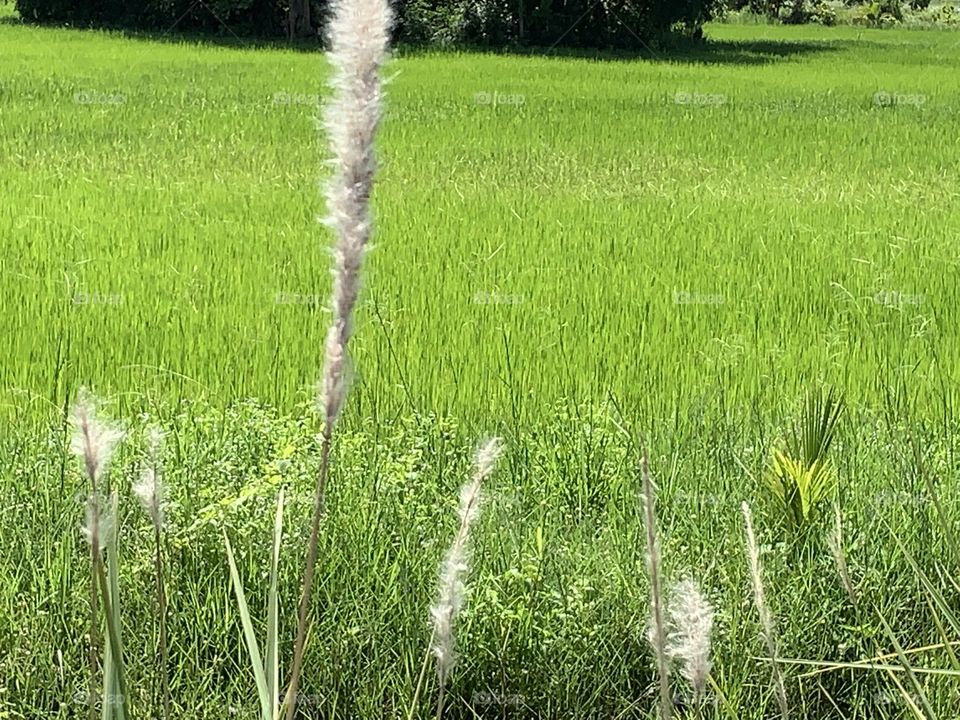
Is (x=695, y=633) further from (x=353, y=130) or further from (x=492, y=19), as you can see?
(x=492, y=19)

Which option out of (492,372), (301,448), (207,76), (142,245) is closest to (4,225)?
(142,245)

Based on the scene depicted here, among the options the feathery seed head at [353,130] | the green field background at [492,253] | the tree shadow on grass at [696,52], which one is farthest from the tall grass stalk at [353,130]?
the tree shadow on grass at [696,52]

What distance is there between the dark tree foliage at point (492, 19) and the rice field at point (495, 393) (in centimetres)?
1204

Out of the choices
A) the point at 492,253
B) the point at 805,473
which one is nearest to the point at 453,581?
the point at 805,473

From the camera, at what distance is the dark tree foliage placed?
2022 centimetres

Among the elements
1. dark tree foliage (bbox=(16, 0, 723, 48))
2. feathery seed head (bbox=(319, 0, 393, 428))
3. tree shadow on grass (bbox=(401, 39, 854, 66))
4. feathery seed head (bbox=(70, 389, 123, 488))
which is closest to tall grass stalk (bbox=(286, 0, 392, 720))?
feathery seed head (bbox=(319, 0, 393, 428))

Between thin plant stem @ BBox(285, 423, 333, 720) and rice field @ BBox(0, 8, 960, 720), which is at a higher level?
thin plant stem @ BBox(285, 423, 333, 720)

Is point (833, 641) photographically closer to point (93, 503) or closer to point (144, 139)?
point (93, 503)

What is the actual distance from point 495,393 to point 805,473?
1.18 m

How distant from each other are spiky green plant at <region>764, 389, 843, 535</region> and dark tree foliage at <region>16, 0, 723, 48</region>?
17764mm

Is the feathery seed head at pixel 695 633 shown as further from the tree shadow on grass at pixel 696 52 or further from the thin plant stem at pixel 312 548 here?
Result: the tree shadow on grass at pixel 696 52

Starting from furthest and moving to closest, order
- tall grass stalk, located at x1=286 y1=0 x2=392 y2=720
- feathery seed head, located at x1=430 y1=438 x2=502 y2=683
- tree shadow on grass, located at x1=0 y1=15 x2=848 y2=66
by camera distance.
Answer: tree shadow on grass, located at x1=0 y1=15 x2=848 y2=66
feathery seed head, located at x1=430 y1=438 x2=502 y2=683
tall grass stalk, located at x1=286 y1=0 x2=392 y2=720

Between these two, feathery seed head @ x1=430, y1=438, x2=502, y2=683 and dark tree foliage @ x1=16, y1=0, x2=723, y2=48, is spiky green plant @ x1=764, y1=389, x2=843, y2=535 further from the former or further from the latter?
dark tree foliage @ x1=16, y1=0, x2=723, y2=48

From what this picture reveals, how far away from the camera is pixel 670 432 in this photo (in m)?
2.72
